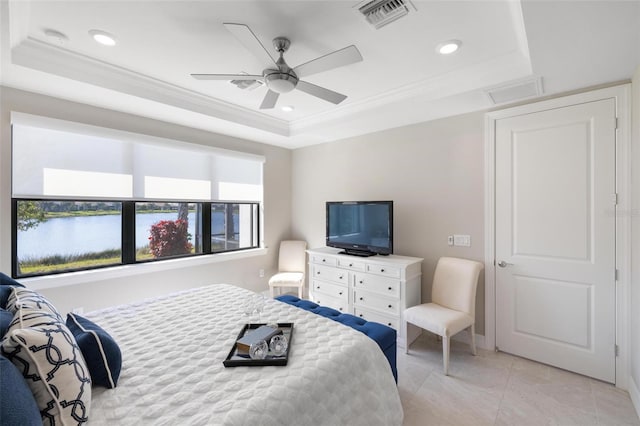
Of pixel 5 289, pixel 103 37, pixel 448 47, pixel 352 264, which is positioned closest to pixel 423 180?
pixel 352 264

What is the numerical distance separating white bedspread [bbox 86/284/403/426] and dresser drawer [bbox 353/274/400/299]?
128cm

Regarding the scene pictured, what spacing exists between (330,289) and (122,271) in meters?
2.37

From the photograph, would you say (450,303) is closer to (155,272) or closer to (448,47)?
(448,47)

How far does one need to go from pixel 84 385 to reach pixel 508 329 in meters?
3.28

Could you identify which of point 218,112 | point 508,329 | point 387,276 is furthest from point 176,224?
point 508,329

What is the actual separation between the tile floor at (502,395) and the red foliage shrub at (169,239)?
2.90m

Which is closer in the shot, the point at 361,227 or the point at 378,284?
the point at 378,284

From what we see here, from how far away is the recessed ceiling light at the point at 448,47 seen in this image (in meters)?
2.05

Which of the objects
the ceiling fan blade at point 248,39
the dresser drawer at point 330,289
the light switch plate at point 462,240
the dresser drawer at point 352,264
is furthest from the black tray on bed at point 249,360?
the light switch plate at point 462,240

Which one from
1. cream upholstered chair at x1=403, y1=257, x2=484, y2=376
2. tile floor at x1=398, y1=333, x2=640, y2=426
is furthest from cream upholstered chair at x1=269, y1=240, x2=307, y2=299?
tile floor at x1=398, y1=333, x2=640, y2=426

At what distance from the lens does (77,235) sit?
2.84m

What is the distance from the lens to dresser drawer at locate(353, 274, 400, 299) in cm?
299

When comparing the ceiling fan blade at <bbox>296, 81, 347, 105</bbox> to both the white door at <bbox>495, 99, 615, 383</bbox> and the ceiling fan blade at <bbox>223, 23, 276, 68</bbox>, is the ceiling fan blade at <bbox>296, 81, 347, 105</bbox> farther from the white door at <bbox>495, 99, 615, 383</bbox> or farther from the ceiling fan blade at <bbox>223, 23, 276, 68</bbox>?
the white door at <bbox>495, 99, 615, 383</bbox>

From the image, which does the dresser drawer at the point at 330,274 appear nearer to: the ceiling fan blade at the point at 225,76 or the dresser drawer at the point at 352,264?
the dresser drawer at the point at 352,264
